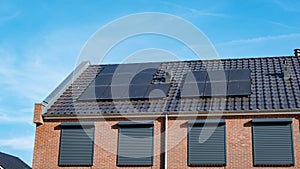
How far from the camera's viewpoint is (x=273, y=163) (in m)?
14.2

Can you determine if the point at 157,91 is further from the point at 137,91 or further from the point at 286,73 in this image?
the point at 286,73

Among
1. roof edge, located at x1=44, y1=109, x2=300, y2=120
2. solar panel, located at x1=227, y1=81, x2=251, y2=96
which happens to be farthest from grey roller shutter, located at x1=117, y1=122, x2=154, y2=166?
solar panel, located at x1=227, y1=81, x2=251, y2=96

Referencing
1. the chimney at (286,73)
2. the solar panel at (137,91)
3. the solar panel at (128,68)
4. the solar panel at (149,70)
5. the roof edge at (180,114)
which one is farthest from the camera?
the solar panel at (128,68)

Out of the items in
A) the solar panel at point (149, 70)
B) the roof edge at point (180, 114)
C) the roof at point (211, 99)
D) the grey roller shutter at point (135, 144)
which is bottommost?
the grey roller shutter at point (135, 144)

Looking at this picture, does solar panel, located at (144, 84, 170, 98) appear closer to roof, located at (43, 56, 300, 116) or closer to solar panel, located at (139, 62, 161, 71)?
roof, located at (43, 56, 300, 116)

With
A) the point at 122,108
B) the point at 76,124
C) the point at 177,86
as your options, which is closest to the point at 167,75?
A: the point at 177,86

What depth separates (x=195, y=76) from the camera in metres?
17.7

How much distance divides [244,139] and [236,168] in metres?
1.06

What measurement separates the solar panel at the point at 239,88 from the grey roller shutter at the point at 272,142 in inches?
60.0

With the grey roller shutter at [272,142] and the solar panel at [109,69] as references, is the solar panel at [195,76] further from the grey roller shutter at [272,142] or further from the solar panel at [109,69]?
the solar panel at [109,69]

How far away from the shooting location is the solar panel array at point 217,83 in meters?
16.1

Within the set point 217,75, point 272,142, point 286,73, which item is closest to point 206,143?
point 272,142

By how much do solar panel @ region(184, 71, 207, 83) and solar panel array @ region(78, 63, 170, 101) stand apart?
3.23ft

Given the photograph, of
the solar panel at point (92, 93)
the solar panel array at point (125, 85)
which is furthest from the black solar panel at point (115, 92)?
the solar panel at point (92, 93)
